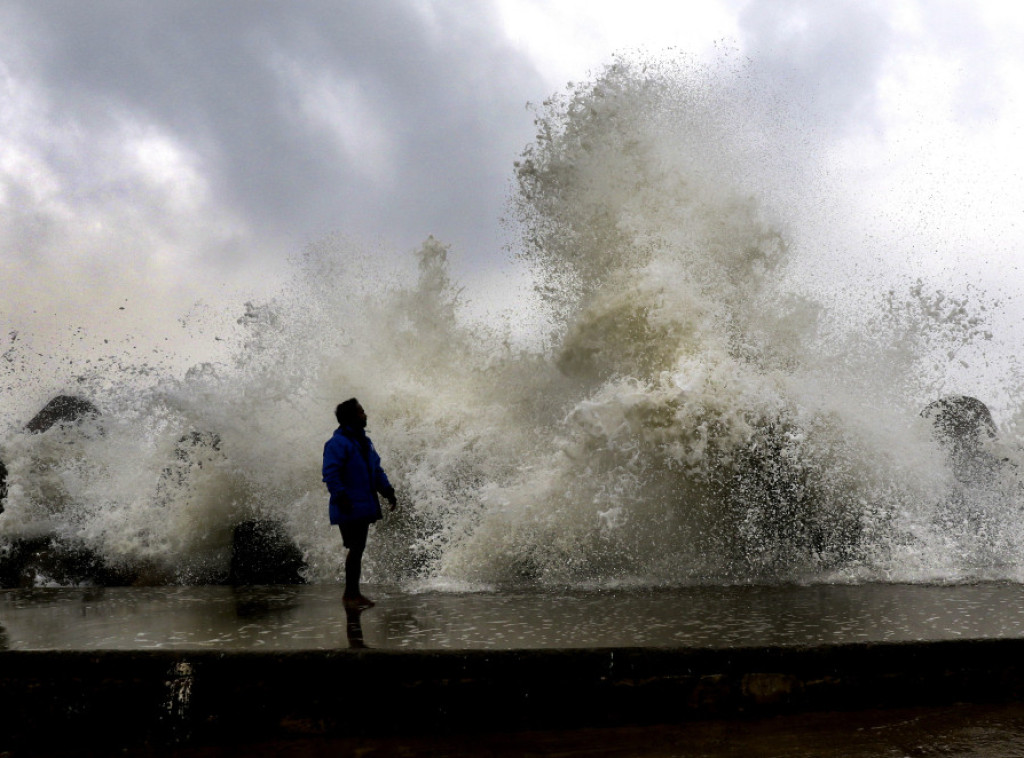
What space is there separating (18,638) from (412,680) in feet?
5.90

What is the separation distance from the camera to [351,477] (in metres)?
4.50

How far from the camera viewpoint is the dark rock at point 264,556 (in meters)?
6.46

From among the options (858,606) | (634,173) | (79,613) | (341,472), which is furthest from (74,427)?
(858,606)

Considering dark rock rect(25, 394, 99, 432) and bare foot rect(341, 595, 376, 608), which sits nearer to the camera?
bare foot rect(341, 595, 376, 608)

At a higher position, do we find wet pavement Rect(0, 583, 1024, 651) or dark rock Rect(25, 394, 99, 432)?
dark rock Rect(25, 394, 99, 432)

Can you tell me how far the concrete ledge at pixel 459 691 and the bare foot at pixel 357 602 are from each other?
1.46 metres

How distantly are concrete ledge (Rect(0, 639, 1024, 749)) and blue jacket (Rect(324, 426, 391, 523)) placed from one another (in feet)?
5.31

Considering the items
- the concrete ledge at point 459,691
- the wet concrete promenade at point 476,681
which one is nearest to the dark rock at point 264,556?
the wet concrete promenade at point 476,681

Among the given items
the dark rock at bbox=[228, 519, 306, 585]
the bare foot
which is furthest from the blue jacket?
the dark rock at bbox=[228, 519, 306, 585]

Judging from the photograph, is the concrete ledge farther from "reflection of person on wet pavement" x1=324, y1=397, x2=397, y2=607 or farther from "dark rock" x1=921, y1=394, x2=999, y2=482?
"dark rock" x1=921, y1=394, x2=999, y2=482

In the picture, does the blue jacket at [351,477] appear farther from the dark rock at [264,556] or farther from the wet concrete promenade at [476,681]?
the dark rock at [264,556]

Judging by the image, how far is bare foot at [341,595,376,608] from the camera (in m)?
4.27

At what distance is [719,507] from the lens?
547cm

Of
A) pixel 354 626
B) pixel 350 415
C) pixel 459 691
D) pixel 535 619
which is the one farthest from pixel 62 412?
pixel 459 691
